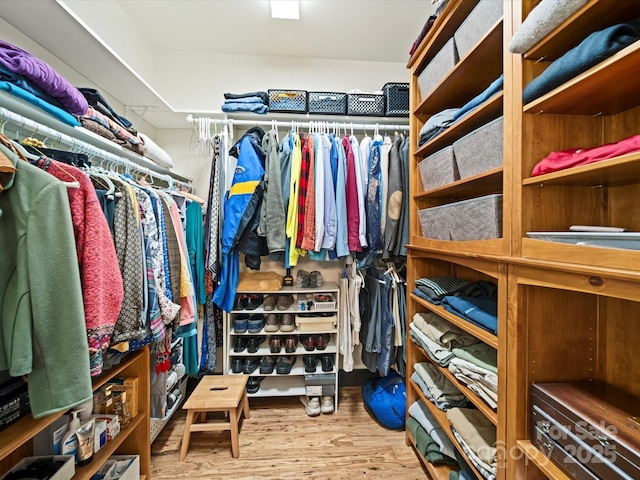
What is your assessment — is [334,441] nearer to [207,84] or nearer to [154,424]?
[154,424]

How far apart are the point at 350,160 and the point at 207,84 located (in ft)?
4.72

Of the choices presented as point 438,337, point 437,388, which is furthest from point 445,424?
point 438,337

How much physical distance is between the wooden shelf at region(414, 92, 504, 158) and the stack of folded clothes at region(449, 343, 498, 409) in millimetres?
947

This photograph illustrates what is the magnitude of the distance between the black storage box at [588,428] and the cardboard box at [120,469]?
157 centimetres

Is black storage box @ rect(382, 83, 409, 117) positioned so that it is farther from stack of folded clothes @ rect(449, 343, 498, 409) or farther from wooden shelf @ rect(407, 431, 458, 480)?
wooden shelf @ rect(407, 431, 458, 480)

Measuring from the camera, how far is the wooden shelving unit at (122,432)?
0.71 meters

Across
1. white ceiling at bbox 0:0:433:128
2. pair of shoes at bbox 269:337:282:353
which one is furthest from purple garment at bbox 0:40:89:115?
pair of shoes at bbox 269:337:282:353

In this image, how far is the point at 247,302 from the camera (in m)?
1.82

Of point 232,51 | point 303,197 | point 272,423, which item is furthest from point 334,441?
point 232,51

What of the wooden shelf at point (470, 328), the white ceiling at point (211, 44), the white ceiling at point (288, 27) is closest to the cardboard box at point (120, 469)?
the wooden shelf at point (470, 328)

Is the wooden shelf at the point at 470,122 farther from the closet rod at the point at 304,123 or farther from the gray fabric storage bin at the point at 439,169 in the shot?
the closet rod at the point at 304,123

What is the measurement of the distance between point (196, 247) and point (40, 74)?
103 cm

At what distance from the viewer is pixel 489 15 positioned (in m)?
0.89

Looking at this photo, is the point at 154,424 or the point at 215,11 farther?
the point at 215,11
